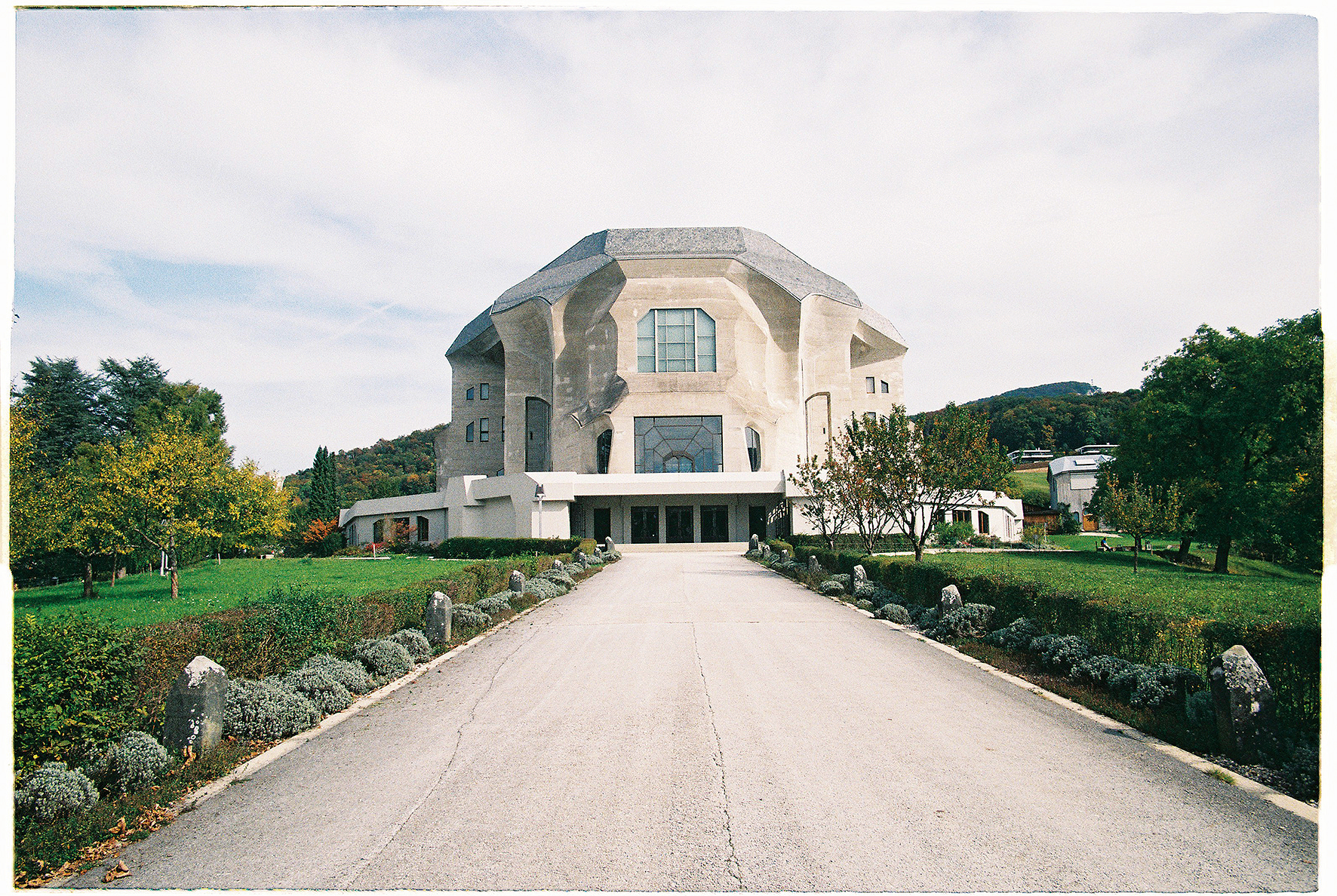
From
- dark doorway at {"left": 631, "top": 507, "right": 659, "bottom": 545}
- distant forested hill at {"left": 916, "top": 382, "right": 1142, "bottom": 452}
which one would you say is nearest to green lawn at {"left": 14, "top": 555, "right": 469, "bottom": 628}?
dark doorway at {"left": 631, "top": 507, "right": 659, "bottom": 545}

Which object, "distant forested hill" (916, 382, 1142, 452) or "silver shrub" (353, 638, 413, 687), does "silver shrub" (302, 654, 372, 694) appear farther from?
"distant forested hill" (916, 382, 1142, 452)

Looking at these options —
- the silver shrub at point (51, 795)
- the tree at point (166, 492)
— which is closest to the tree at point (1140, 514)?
the silver shrub at point (51, 795)

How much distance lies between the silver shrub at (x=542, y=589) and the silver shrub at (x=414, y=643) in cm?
732

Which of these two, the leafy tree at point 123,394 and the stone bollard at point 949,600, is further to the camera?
the leafy tree at point 123,394

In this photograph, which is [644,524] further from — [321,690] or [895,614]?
[321,690]

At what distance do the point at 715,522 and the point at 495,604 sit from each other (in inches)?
1319

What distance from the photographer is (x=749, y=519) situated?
48.2 metres

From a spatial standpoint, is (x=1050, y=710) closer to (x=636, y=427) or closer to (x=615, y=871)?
(x=615, y=871)

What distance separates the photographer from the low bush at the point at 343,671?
27.5 ft

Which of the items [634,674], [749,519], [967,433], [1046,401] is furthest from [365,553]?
[1046,401]

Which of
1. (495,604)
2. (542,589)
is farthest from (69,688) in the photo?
(542,589)

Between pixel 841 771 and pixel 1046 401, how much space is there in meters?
103

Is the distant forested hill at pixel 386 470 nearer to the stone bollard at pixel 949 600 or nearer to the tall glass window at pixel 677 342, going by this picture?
the tall glass window at pixel 677 342

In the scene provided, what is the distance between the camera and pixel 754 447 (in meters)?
50.5
